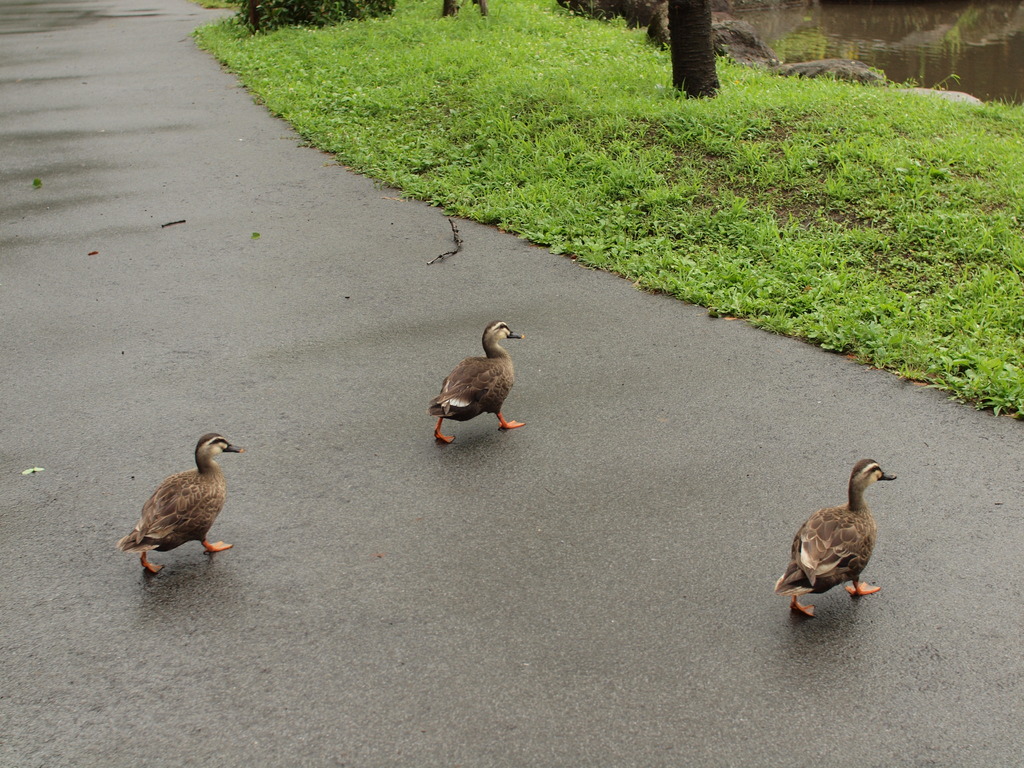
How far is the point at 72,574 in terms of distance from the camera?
15.1ft

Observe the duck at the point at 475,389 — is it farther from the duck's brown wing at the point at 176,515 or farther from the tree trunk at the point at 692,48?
the tree trunk at the point at 692,48

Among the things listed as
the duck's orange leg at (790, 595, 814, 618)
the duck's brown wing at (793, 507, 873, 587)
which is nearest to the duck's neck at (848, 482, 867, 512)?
the duck's brown wing at (793, 507, 873, 587)

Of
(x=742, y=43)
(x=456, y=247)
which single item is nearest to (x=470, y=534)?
(x=456, y=247)

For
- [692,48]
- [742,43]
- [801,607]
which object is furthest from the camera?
[742,43]

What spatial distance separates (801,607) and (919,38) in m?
22.6

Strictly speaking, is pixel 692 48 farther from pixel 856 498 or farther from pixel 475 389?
pixel 856 498

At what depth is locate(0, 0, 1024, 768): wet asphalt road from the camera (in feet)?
12.1

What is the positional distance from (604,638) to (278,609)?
61.4 inches

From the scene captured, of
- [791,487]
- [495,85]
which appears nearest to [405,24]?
[495,85]

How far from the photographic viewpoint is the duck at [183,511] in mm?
4473

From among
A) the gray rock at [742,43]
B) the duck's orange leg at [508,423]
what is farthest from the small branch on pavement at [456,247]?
the gray rock at [742,43]

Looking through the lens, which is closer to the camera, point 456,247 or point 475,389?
point 475,389

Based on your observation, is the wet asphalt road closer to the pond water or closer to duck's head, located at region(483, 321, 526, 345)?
duck's head, located at region(483, 321, 526, 345)

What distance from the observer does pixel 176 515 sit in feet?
14.8
